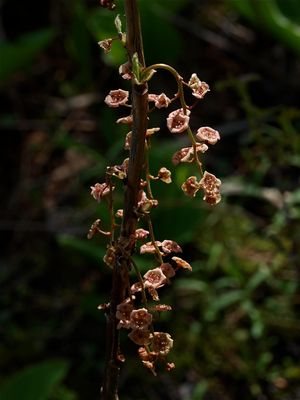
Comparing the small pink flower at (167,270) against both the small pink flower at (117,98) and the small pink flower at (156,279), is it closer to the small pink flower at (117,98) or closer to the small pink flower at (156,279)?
the small pink flower at (156,279)

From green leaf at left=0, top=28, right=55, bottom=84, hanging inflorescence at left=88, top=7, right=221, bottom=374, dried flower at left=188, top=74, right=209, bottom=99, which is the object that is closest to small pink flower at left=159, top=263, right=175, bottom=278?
hanging inflorescence at left=88, top=7, right=221, bottom=374

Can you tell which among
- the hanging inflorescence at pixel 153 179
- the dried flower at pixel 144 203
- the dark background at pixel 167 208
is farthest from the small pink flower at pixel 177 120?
the dark background at pixel 167 208

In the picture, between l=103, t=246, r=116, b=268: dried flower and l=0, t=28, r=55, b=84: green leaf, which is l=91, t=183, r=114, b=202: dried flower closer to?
l=103, t=246, r=116, b=268: dried flower

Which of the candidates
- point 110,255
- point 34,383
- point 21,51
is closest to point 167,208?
point 34,383

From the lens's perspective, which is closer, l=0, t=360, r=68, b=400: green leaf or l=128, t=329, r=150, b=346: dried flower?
l=128, t=329, r=150, b=346: dried flower

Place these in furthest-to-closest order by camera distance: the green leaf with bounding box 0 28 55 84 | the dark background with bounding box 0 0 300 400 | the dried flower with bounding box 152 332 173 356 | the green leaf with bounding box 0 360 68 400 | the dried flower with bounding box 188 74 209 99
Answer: the green leaf with bounding box 0 28 55 84 < the dark background with bounding box 0 0 300 400 < the green leaf with bounding box 0 360 68 400 < the dried flower with bounding box 152 332 173 356 < the dried flower with bounding box 188 74 209 99

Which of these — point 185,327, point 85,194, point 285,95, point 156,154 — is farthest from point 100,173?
point 285,95
